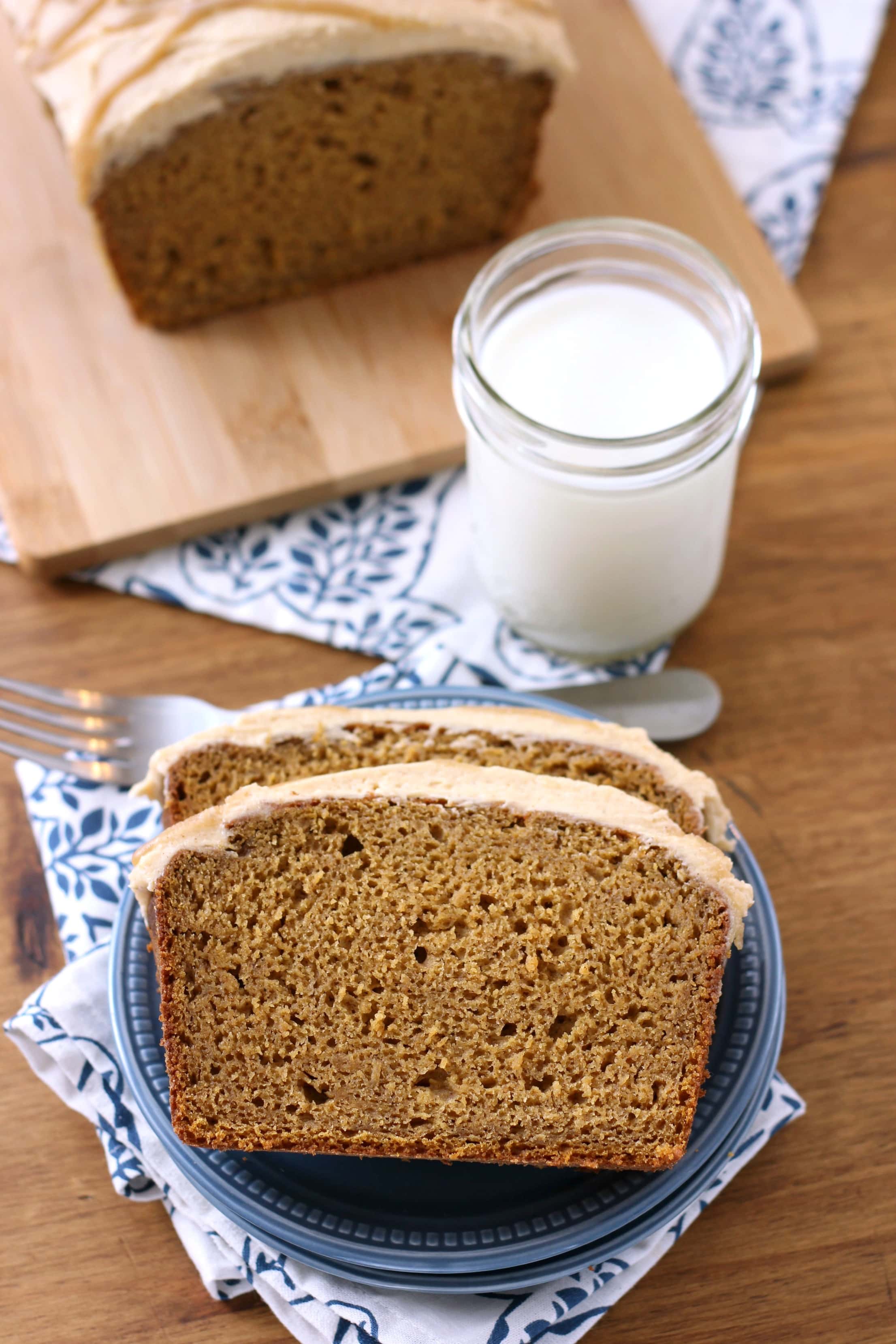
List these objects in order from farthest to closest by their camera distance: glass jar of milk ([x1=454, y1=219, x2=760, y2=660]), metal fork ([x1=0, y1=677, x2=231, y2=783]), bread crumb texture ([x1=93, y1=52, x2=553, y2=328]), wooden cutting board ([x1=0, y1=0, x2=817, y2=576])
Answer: wooden cutting board ([x1=0, y1=0, x2=817, y2=576]) < bread crumb texture ([x1=93, y1=52, x2=553, y2=328]) < metal fork ([x1=0, y1=677, x2=231, y2=783]) < glass jar of milk ([x1=454, y1=219, x2=760, y2=660])

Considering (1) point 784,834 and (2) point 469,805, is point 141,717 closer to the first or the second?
(2) point 469,805

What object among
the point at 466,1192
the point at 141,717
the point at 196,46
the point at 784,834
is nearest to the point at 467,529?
the point at 141,717

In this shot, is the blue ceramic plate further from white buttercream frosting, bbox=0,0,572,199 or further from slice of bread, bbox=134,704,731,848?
white buttercream frosting, bbox=0,0,572,199

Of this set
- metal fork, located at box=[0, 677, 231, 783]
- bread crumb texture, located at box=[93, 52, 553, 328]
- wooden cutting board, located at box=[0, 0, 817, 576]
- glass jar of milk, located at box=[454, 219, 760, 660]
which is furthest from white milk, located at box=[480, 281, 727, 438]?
metal fork, located at box=[0, 677, 231, 783]

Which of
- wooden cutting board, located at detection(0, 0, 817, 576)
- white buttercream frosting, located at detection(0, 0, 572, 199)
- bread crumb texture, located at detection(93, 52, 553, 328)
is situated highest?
white buttercream frosting, located at detection(0, 0, 572, 199)

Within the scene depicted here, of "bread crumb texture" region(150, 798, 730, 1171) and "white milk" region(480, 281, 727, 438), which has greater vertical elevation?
"white milk" region(480, 281, 727, 438)

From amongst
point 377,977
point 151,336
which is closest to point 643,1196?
point 377,977

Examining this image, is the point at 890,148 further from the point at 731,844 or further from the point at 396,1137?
the point at 396,1137
